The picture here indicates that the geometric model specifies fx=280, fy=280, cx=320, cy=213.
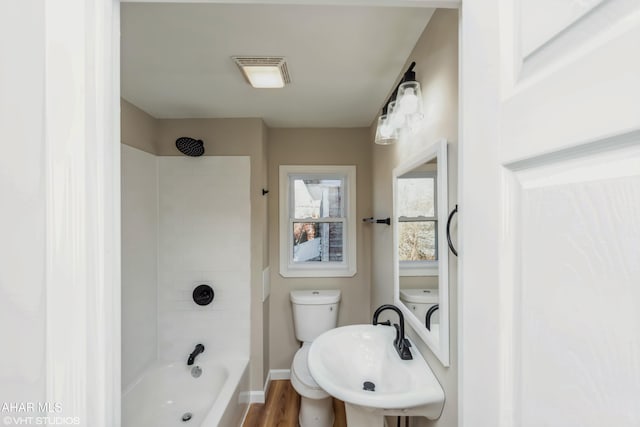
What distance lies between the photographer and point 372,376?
4.73ft

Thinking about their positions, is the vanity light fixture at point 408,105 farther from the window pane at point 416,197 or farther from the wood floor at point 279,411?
the wood floor at point 279,411

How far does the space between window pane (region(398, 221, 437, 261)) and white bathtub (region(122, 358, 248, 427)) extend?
1528 mm

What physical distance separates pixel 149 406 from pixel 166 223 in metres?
1.43

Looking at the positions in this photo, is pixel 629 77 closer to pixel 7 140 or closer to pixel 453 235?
pixel 453 235

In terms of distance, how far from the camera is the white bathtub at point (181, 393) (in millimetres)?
2041

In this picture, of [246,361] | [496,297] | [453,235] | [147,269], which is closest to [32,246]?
[496,297]

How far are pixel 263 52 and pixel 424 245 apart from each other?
125 cm

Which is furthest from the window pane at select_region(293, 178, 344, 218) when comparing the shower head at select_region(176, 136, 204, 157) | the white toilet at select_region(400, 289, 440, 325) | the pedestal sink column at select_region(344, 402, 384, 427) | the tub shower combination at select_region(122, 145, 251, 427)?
the pedestal sink column at select_region(344, 402, 384, 427)

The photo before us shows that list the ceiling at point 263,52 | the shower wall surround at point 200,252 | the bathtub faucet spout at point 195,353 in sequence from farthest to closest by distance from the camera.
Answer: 1. the shower wall surround at point 200,252
2. the bathtub faucet spout at point 195,353
3. the ceiling at point 263,52

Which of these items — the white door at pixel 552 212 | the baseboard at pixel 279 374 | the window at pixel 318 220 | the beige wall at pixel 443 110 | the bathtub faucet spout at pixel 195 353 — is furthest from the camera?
the window at pixel 318 220

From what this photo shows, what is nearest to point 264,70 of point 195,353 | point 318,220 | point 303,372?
point 318,220

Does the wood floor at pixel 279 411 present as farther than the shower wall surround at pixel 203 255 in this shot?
No

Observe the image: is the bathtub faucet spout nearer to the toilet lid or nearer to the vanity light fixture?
the toilet lid

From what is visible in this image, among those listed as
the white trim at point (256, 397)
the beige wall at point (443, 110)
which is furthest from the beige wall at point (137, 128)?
the white trim at point (256, 397)
